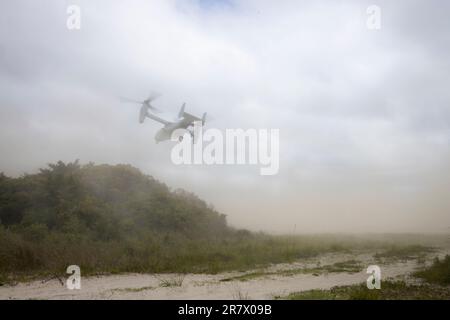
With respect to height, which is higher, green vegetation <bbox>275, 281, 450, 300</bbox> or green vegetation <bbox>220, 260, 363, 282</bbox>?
green vegetation <bbox>275, 281, 450, 300</bbox>

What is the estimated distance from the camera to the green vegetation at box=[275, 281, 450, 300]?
1261cm

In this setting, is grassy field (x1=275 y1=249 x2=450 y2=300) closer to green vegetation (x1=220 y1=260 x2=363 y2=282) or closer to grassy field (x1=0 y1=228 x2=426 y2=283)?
green vegetation (x1=220 y1=260 x2=363 y2=282)

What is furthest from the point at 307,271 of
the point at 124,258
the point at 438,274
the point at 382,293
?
the point at 124,258

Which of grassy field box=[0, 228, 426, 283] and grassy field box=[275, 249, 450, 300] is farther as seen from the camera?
grassy field box=[0, 228, 426, 283]

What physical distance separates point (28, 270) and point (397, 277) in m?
16.2

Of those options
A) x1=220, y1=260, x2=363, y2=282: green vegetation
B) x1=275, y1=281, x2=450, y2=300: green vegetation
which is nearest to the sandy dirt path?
x1=220, y1=260, x2=363, y2=282: green vegetation

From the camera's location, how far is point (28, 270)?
64.5ft

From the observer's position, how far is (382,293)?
531 inches

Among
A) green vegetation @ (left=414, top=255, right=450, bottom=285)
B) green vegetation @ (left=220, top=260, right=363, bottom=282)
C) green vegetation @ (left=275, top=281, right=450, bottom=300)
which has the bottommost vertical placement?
green vegetation @ (left=220, top=260, right=363, bottom=282)

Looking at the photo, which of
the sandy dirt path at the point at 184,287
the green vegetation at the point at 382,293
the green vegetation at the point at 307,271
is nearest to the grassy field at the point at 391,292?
the green vegetation at the point at 382,293

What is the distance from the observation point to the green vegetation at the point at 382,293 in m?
12.6

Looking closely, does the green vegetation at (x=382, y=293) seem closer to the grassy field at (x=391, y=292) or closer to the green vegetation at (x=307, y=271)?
the grassy field at (x=391, y=292)

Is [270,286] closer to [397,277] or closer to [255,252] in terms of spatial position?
[397,277]
